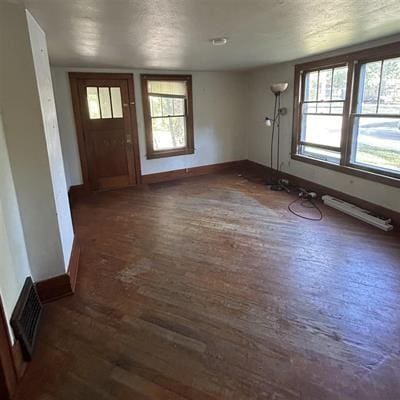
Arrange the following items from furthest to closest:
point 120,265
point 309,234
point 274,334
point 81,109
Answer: point 81,109 < point 309,234 < point 120,265 < point 274,334

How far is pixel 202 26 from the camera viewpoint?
98.0 inches

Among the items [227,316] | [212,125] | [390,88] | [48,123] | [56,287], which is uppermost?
[390,88]

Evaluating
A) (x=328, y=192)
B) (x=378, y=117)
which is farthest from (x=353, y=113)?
(x=328, y=192)

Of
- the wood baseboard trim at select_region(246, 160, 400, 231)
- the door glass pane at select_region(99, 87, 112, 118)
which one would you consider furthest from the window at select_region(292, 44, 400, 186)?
the door glass pane at select_region(99, 87, 112, 118)

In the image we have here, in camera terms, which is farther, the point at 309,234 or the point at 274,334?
the point at 309,234

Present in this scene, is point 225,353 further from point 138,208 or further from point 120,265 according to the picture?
point 138,208

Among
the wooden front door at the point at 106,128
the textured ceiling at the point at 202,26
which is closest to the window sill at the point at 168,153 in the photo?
the wooden front door at the point at 106,128

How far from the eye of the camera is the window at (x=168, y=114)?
549 cm

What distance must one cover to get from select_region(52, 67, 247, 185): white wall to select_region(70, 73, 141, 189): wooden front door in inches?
6.4

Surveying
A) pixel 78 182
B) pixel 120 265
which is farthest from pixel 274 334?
pixel 78 182

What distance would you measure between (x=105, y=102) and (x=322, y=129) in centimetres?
368

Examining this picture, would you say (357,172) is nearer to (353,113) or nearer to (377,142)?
(377,142)

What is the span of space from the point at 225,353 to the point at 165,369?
15.4 inches

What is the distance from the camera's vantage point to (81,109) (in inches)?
195
